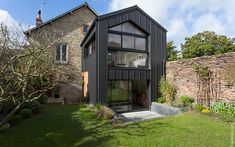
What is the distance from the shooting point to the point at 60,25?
53.3 feet

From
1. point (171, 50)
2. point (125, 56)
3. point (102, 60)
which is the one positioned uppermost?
point (171, 50)

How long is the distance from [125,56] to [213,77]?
541 centimetres

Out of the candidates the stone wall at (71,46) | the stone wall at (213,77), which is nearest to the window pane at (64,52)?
the stone wall at (71,46)

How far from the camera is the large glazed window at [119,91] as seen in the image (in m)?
11.6

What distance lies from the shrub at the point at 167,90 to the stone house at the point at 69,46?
798 centimetres

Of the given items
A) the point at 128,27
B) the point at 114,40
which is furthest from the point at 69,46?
the point at 128,27

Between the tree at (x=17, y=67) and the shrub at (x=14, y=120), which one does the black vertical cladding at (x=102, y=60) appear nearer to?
the tree at (x=17, y=67)

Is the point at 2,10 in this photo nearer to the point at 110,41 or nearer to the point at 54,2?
the point at 54,2

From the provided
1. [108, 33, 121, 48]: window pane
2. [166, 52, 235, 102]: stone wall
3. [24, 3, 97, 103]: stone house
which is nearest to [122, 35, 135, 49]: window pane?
[108, 33, 121, 48]: window pane

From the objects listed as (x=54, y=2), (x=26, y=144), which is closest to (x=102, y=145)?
(x=26, y=144)

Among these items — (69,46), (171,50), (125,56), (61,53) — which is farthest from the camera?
(171,50)

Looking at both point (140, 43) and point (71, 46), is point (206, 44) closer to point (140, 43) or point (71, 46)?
point (140, 43)

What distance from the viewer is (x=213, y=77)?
31.4ft

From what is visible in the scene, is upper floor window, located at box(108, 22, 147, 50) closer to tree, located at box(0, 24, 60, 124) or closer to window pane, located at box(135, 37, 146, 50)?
window pane, located at box(135, 37, 146, 50)
